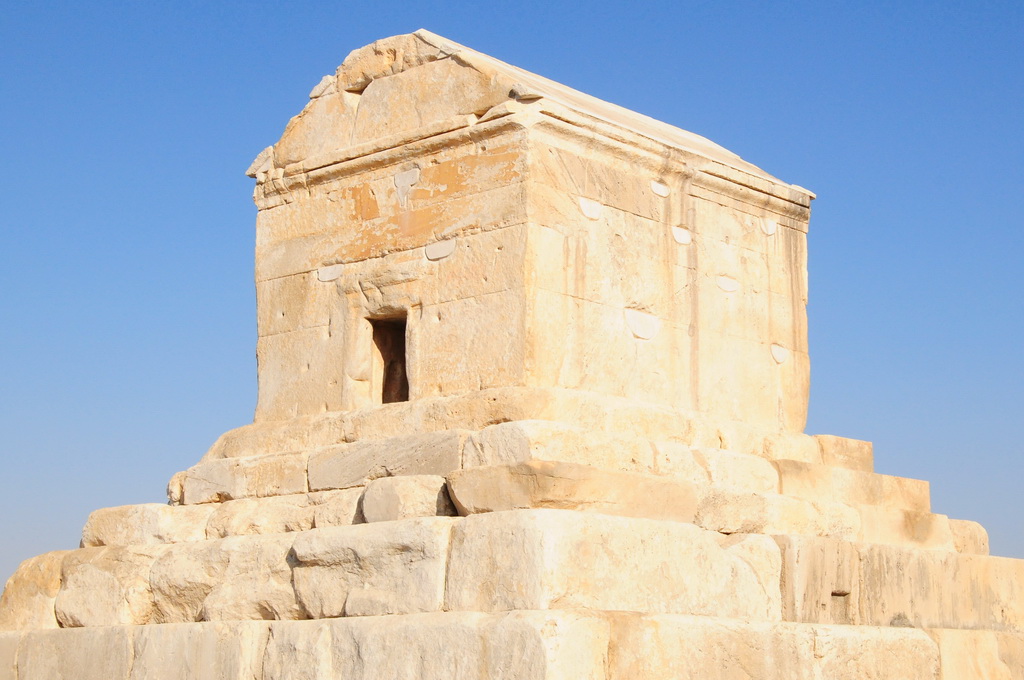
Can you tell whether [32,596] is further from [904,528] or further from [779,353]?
[904,528]

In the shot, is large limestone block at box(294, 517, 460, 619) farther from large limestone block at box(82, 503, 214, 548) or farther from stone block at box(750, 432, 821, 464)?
stone block at box(750, 432, 821, 464)

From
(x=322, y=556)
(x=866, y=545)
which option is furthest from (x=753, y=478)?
(x=322, y=556)

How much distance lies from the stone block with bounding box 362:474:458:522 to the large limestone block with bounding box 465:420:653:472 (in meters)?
0.27

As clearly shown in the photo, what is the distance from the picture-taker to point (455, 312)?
777 cm

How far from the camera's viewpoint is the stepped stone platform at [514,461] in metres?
6.35

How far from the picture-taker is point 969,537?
8922 mm

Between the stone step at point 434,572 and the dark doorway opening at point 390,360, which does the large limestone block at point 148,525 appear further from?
the dark doorway opening at point 390,360

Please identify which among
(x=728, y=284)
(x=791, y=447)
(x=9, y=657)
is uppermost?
(x=728, y=284)

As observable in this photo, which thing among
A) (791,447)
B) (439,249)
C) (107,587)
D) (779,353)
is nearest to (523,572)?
(439,249)

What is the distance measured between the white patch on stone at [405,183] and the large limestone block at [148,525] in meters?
2.14

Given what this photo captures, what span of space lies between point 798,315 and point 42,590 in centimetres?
496

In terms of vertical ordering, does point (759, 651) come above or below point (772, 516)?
below

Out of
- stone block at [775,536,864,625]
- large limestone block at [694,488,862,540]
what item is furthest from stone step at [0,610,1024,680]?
large limestone block at [694,488,862,540]

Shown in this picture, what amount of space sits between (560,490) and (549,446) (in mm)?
577
